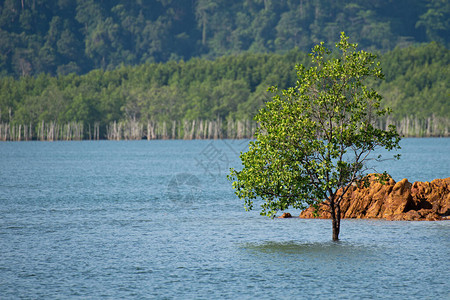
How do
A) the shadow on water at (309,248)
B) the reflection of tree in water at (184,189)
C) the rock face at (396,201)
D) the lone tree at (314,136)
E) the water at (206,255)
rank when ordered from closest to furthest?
the water at (206,255) < the lone tree at (314,136) < the shadow on water at (309,248) < the rock face at (396,201) < the reflection of tree in water at (184,189)

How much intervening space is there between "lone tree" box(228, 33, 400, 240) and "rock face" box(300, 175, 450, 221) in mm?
10697

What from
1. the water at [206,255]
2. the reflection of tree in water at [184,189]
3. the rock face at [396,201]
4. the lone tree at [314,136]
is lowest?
the reflection of tree in water at [184,189]

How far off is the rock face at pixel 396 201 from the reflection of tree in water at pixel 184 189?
1898cm

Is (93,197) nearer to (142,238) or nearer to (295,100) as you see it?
(142,238)

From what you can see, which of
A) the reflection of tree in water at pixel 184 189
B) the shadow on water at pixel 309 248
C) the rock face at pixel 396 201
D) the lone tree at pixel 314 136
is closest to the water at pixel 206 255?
the shadow on water at pixel 309 248

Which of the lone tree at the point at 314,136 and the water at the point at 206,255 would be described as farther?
the lone tree at the point at 314,136

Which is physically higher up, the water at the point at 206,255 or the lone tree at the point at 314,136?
the lone tree at the point at 314,136

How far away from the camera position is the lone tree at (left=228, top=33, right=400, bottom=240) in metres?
34.6

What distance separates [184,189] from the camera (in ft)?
258

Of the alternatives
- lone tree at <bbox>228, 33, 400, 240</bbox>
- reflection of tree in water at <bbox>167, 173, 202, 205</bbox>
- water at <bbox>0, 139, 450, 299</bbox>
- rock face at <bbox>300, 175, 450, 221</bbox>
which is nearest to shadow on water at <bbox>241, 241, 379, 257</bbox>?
water at <bbox>0, 139, 450, 299</bbox>

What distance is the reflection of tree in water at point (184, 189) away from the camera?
6636 cm

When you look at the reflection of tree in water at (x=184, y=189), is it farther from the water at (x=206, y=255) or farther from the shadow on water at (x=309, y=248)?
the shadow on water at (x=309, y=248)

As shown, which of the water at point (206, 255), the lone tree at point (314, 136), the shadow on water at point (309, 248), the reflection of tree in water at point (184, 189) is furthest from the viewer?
the reflection of tree in water at point (184, 189)

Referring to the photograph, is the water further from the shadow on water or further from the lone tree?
the lone tree
